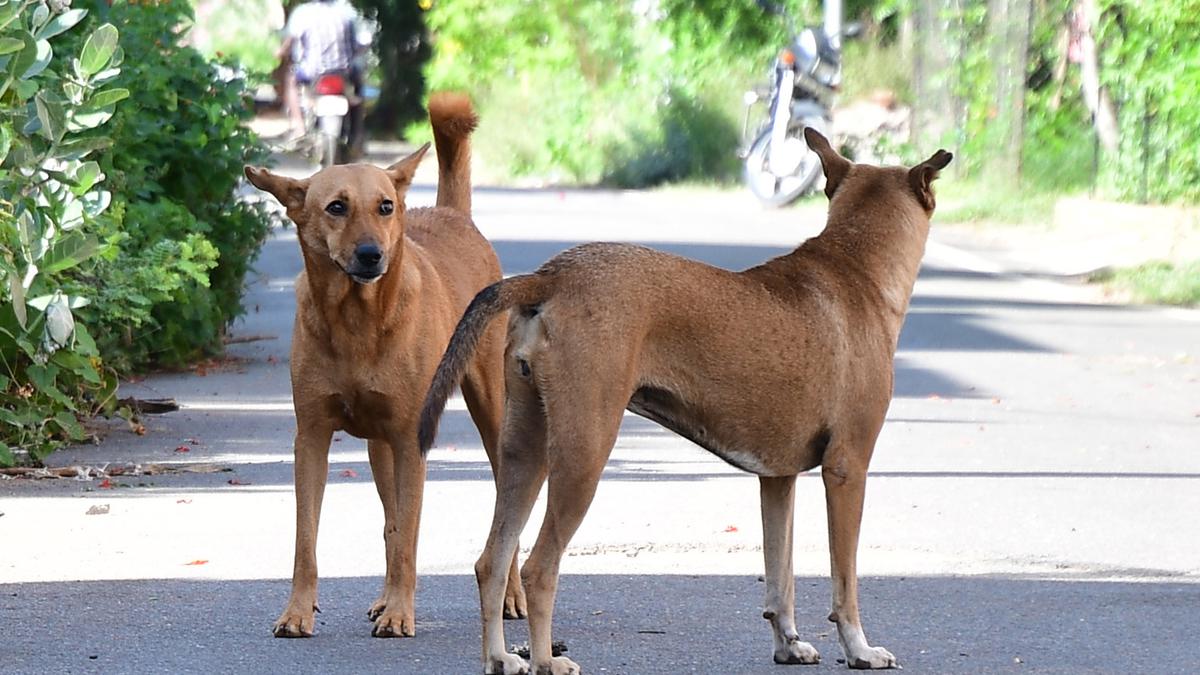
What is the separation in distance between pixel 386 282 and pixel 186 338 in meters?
5.71

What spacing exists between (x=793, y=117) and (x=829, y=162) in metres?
18.3

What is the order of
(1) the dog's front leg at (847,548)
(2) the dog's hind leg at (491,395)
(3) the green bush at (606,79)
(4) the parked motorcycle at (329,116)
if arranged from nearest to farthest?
(1) the dog's front leg at (847,548), (2) the dog's hind leg at (491,395), (4) the parked motorcycle at (329,116), (3) the green bush at (606,79)

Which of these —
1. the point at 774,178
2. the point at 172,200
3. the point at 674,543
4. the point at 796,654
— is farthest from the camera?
the point at 774,178

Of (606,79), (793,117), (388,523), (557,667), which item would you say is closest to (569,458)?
(557,667)

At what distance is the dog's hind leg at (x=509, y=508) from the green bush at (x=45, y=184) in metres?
1.85

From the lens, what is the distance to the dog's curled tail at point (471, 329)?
17.7 feet

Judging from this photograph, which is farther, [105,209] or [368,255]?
[105,209]

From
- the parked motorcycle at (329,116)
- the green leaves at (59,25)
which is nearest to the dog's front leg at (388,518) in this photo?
the green leaves at (59,25)

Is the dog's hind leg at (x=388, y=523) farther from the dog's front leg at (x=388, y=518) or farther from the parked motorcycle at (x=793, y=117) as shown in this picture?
the parked motorcycle at (x=793, y=117)

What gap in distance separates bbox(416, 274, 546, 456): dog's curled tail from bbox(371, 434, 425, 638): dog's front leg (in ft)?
2.36

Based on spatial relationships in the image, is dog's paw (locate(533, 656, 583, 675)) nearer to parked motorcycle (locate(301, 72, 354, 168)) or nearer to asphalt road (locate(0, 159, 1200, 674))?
asphalt road (locate(0, 159, 1200, 674))

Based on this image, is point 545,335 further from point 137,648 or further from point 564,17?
point 564,17

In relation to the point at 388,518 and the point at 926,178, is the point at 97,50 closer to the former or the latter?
the point at 388,518

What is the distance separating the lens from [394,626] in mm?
6133
